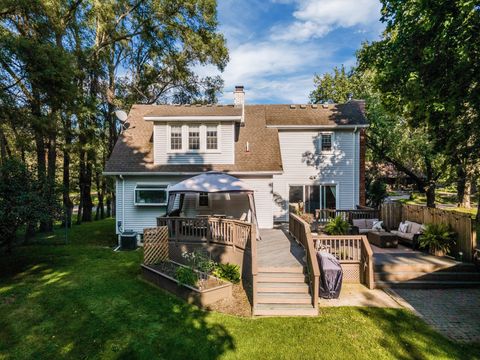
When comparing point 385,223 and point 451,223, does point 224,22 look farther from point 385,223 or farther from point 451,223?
point 451,223

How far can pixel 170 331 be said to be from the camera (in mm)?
6172

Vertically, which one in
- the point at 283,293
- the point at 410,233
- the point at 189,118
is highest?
the point at 189,118

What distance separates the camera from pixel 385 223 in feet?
43.4

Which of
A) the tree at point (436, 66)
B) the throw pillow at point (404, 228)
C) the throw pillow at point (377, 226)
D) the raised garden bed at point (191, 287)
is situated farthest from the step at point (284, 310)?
the tree at point (436, 66)

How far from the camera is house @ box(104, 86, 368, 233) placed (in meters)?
13.7

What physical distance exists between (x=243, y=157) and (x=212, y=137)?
2017mm

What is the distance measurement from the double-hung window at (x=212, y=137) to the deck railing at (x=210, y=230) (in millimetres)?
5276

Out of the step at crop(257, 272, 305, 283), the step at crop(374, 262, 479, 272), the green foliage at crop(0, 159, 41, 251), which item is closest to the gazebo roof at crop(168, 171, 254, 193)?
the step at crop(257, 272, 305, 283)

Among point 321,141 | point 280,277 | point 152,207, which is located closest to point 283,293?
point 280,277

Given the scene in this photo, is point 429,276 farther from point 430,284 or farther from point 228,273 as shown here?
point 228,273

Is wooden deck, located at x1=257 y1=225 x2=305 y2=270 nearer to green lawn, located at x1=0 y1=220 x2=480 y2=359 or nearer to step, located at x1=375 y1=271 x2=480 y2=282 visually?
green lawn, located at x1=0 y1=220 x2=480 y2=359

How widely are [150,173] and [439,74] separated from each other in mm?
13302

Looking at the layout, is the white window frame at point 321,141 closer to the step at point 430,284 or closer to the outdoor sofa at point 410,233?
the outdoor sofa at point 410,233

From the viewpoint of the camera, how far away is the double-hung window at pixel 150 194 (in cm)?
1377
